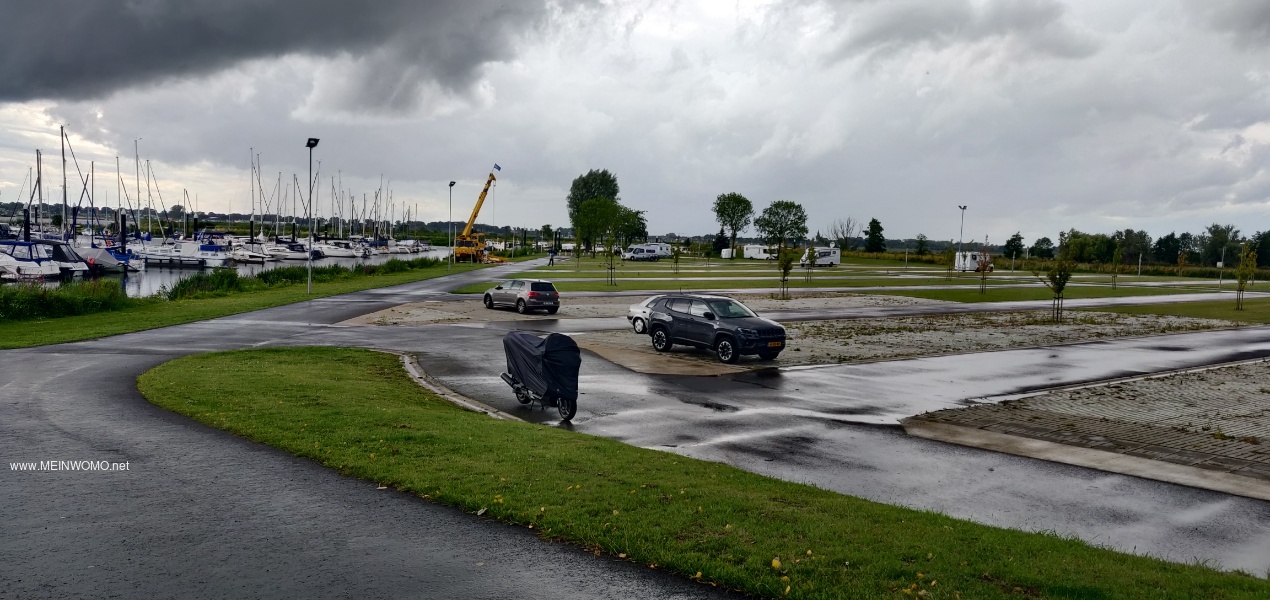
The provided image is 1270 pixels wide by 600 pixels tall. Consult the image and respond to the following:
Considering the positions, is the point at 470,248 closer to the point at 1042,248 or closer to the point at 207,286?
the point at 207,286

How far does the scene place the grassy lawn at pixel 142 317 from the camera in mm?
23645

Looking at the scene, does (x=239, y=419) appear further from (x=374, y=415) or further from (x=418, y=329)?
Result: (x=418, y=329)

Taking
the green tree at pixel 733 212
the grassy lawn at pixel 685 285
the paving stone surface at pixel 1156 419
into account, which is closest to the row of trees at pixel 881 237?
the green tree at pixel 733 212

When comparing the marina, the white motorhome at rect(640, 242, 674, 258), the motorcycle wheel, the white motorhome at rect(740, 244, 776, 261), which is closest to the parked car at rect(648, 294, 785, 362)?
the motorcycle wheel

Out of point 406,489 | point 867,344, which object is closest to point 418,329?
point 867,344

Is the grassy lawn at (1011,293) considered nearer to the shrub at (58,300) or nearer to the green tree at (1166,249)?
the shrub at (58,300)

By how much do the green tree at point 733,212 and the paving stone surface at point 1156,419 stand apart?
440 feet

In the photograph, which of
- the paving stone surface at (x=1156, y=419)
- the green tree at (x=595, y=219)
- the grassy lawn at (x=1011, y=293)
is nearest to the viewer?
the paving stone surface at (x=1156, y=419)

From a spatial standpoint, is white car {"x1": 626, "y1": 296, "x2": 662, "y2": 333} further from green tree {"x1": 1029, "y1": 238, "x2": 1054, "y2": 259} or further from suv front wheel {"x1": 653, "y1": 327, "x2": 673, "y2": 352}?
green tree {"x1": 1029, "y1": 238, "x2": 1054, "y2": 259}

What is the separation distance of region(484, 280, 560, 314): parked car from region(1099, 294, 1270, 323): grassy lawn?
28.9m

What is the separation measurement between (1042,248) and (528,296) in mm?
136011

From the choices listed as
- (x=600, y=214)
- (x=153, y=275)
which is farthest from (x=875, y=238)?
(x=153, y=275)

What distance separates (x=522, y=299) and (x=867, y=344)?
15889mm

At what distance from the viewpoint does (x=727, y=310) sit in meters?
23.0
